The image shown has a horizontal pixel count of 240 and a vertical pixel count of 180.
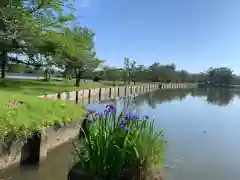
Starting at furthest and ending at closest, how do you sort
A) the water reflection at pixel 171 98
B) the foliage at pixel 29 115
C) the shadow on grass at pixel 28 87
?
1. the water reflection at pixel 171 98
2. the shadow on grass at pixel 28 87
3. the foliage at pixel 29 115

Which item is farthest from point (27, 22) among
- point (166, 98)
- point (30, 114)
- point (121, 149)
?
point (166, 98)

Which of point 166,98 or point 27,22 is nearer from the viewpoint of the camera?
point 27,22

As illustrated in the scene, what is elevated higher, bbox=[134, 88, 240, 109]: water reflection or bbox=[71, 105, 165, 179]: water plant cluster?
bbox=[71, 105, 165, 179]: water plant cluster

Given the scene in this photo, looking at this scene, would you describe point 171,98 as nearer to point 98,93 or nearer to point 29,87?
point 98,93

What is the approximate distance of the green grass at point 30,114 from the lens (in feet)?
19.3

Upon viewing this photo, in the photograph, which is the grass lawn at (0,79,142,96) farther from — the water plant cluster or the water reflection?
the water plant cluster

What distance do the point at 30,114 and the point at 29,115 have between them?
0.08 m

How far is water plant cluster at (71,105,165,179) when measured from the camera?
3855mm

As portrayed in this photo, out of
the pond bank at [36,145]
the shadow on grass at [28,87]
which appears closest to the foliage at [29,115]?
the pond bank at [36,145]

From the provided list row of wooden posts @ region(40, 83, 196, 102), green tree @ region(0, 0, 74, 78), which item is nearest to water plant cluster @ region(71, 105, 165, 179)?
green tree @ region(0, 0, 74, 78)

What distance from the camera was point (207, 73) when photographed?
10012cm

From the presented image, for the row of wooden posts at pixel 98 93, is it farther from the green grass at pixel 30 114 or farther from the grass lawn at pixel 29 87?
the green grass at pixel 30 114

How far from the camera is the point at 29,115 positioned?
6.73 metres

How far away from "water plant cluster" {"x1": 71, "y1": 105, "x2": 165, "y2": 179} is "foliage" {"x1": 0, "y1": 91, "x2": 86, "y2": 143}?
205cm
